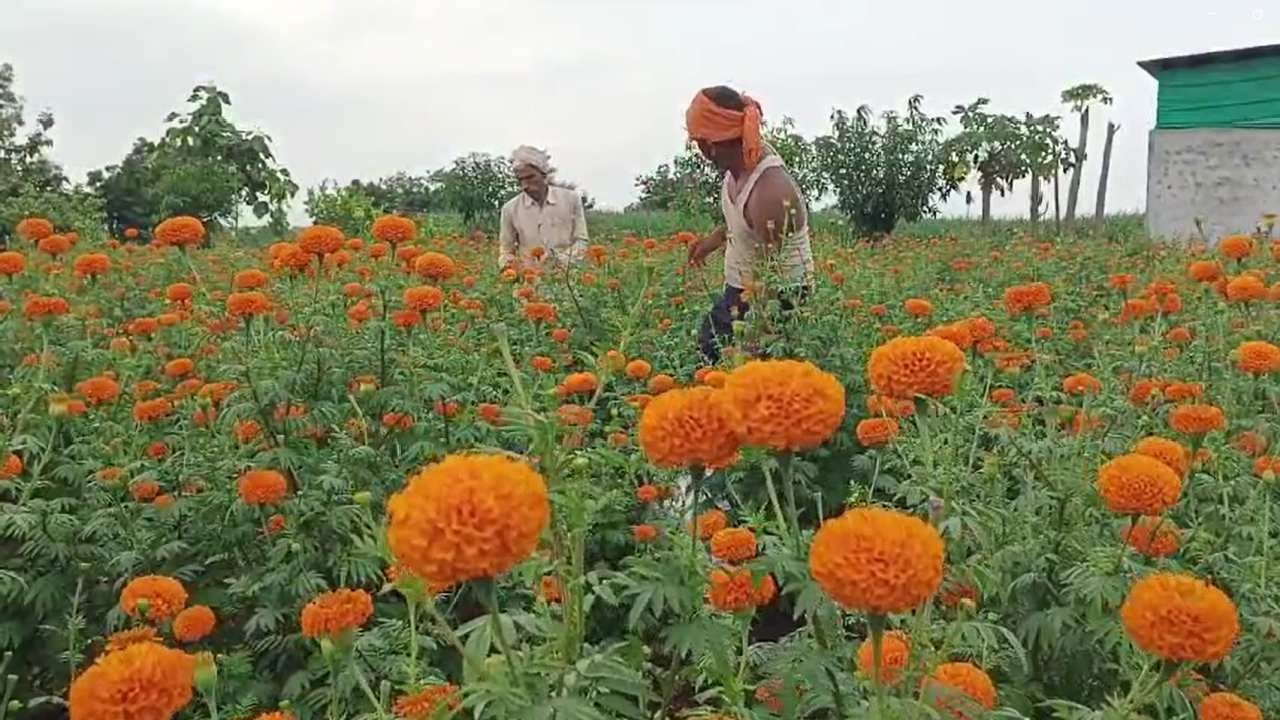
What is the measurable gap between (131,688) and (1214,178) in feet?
51.1

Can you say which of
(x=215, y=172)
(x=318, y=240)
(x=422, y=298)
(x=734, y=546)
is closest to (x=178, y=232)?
(x=318, y=240)

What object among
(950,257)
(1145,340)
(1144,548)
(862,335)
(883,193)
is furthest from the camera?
(883,193)

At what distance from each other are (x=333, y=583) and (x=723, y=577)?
1.50m

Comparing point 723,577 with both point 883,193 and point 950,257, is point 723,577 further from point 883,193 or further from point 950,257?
point 883,193

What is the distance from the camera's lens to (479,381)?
133 inches

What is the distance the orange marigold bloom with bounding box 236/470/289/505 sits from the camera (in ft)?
8.37

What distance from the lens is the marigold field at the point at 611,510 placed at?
1330 millimetres

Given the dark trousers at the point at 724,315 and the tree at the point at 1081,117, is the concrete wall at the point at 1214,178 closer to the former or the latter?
the tree at the point at 1081,117

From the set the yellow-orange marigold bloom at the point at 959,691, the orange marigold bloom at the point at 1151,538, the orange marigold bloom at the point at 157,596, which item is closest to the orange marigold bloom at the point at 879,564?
the yellow-orange marigold bloom at the point at 959,691

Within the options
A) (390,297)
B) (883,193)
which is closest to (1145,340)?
(390,297)

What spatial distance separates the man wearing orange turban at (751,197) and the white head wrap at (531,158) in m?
1.81

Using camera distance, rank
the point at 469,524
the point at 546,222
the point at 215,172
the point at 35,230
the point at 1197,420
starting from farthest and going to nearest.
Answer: the point at 215,172
the point at 546,222
the point at 35,230
the point at 1197,420
the point at 469,524

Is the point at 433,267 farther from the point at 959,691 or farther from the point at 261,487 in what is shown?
the point at 959,691

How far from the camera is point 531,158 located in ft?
21.0
